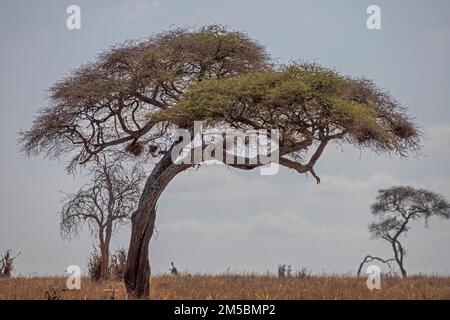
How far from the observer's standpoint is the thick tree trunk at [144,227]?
18.1m

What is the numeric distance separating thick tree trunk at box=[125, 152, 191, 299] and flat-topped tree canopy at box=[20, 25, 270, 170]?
2.03 meters

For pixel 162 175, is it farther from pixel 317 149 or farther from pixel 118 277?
pixel 118 277

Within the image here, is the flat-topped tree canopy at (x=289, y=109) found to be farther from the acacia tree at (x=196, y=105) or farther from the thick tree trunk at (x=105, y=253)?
the thick tree trunk at (x=105, y=253)

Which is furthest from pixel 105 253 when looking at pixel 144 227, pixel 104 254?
pixel 144 227

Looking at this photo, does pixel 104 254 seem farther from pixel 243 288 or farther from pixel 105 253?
pixel 243 288

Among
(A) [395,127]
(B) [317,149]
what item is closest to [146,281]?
(B) [317,149]

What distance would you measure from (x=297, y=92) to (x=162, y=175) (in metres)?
4.42

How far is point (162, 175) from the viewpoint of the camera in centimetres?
1812

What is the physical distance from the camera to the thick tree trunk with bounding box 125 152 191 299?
18.1m

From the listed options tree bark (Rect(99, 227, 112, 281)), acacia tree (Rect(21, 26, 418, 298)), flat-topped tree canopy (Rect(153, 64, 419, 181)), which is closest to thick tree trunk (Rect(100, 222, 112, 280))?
tree bark (Rect(99, 227, 112, 281))

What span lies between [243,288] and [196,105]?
239 inches

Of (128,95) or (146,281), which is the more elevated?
(128,95)

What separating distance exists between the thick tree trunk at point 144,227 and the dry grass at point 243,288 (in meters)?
0.48
